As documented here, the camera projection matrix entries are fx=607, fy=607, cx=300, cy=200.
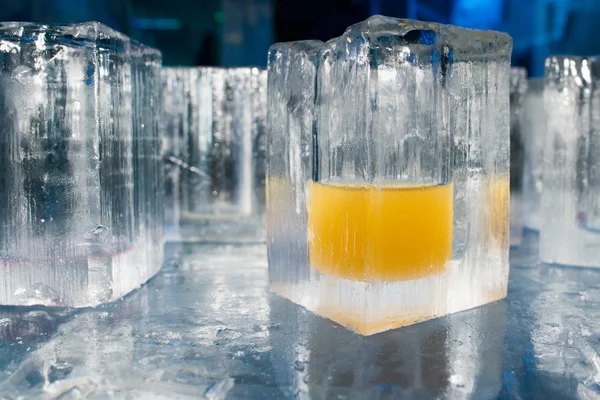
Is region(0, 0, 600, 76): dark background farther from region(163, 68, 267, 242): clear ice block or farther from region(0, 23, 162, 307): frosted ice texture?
region(0, 23, 162, 307): frosted ice texture

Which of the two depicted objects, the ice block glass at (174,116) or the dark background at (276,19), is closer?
the ice block glass at (174,116)

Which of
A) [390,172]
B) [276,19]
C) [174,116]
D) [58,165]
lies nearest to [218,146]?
[174,116]

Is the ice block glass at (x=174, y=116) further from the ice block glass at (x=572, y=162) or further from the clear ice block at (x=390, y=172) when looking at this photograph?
the ice block glass at (x=572, y=162)

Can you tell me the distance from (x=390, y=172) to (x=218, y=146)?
24.2 inches

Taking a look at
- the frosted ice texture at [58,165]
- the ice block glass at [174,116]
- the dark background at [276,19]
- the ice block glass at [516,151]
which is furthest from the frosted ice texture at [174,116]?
the ice block glass at [516,151]

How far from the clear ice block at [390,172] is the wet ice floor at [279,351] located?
0.14 ft

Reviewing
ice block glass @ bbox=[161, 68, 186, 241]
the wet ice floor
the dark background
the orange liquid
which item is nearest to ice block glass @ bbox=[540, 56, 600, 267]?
the wet ice floor

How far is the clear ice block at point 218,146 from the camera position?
1.29 meters

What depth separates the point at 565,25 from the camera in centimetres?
165

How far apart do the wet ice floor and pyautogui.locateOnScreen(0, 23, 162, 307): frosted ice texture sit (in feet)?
0.17

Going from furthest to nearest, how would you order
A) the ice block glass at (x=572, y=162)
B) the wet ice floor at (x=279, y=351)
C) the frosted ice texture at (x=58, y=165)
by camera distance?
the ice block glass at (x=572, y=162) → the frosted ice texture at (x=58, y=165) → the wet ice floor at (x=279, y=351)

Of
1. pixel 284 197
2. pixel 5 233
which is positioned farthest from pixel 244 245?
pixel 5 233

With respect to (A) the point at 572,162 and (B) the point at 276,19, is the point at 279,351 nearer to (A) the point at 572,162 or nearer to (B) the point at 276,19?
(A) the point at 572,162

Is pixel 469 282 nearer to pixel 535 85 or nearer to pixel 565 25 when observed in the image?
pixel 535 85
